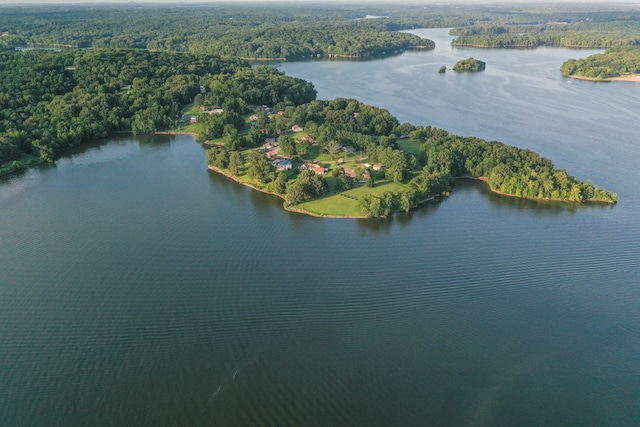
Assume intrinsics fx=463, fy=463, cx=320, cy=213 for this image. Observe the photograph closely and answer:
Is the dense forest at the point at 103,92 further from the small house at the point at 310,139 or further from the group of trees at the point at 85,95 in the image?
the small house at the point at 310,139

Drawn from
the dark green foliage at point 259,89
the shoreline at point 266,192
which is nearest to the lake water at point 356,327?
the shoreline at point 266,192

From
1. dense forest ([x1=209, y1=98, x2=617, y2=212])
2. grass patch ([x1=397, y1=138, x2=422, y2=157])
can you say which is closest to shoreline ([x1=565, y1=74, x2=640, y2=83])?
dense forest ([x1=209, y1=98, x2=617, y2=212])

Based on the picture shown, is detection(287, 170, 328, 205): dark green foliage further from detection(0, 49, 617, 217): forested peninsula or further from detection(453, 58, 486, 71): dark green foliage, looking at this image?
detection(453, 58, 486, 71): dark green foliage

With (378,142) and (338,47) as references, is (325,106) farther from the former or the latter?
Result: (338,47)

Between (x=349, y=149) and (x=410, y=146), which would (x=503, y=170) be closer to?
(x=410, y=146)

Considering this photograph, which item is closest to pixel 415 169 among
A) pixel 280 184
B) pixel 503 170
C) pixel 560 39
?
pixel 503 170
